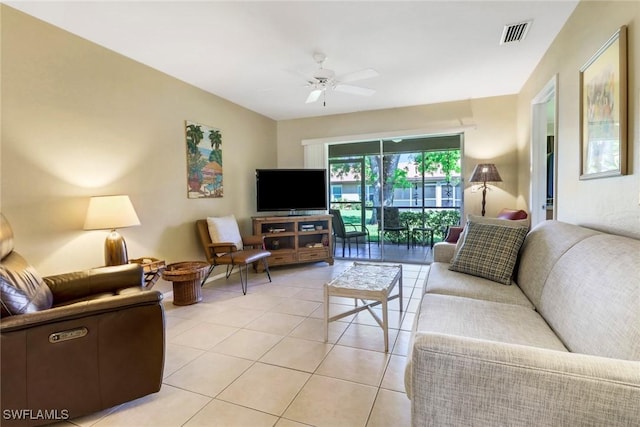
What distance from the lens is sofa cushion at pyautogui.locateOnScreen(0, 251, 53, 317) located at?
55.6 inches

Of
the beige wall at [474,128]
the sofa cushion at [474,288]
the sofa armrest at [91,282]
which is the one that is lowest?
the sofa cushion at [474,288]

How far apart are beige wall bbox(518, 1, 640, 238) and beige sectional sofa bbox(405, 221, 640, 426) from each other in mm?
252

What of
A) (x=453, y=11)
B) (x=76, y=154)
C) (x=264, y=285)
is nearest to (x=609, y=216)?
(x=453, y=11)

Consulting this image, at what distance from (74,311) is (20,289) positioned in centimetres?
37

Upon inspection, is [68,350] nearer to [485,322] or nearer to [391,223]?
[485,322]

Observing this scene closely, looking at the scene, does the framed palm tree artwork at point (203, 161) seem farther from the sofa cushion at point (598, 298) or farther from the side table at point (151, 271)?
the sofa cushion at point (598, 298)

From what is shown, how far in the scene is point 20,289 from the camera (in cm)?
157

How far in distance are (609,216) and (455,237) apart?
189 centimetres

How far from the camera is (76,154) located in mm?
2576

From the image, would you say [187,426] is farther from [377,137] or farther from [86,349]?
[377,137]

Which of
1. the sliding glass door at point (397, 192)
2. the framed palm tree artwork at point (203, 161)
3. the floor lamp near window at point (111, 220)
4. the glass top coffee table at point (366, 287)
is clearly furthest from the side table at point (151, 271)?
the sliding glass door at point (397, 192)

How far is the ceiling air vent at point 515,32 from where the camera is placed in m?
2.51

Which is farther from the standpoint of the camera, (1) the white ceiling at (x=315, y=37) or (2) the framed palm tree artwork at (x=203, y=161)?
(2) the framed palm tree artwork at (x=203, y=161)

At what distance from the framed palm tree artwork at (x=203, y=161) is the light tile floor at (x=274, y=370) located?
1.49 m
